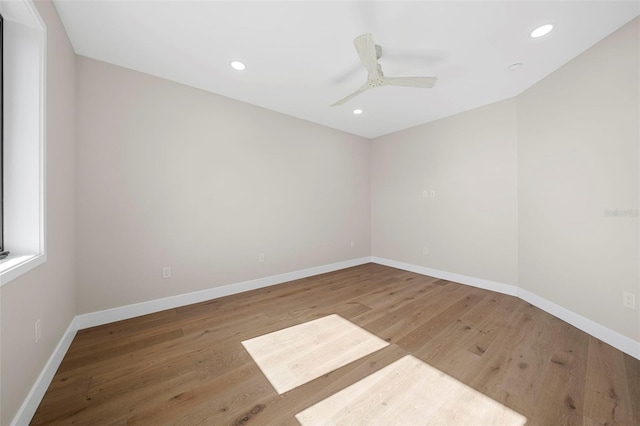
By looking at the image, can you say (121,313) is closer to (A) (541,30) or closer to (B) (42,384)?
(B) (42,384)

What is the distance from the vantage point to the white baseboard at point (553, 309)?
1938 millimetres

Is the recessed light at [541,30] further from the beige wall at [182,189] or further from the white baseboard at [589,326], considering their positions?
the beige wall at [182,189]

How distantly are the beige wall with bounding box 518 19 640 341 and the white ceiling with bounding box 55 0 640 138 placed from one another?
263 mm

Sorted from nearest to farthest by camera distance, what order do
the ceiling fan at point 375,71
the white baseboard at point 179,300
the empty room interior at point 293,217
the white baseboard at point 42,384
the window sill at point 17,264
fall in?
the window sill at point 17,264, the white baseboard at point 42,384, the empty room interior at point 293,217, the ceiling fan at point 375,71, the white baseboard at point 179,300

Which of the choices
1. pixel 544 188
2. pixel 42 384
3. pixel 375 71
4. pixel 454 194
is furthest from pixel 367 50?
pixel 42 384

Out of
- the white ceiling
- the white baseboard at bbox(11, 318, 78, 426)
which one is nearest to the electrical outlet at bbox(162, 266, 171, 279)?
the white baseboard at bbox(11, 318, 78, 426)

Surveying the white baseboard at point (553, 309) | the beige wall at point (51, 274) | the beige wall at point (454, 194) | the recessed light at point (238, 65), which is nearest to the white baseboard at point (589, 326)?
the white baseboard at point (553, 309)

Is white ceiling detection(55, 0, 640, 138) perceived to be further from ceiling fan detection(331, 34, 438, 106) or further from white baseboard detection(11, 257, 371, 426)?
white baseboard detection(11, 257, 371, 426)

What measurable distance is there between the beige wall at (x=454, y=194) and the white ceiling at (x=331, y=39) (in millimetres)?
652

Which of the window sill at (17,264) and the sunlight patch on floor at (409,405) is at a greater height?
the window sill at (17,264)

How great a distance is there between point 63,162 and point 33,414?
5.62 ft

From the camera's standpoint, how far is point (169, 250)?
108 inches

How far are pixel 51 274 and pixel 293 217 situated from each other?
8.76ft

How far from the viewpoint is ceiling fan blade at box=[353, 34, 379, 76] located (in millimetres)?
1742
